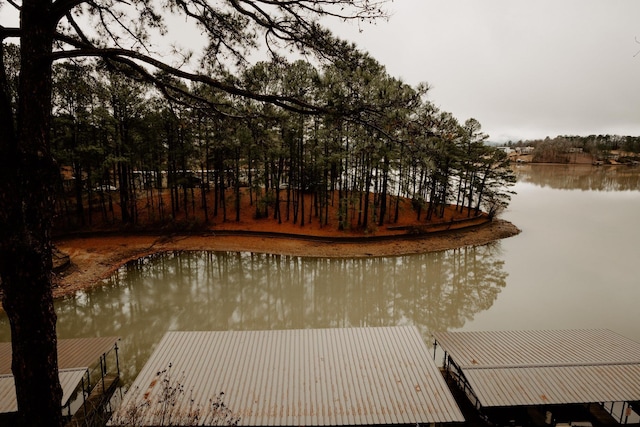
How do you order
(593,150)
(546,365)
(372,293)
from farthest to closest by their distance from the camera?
1. (593,150)
2. (372,293)
3. (546,365)

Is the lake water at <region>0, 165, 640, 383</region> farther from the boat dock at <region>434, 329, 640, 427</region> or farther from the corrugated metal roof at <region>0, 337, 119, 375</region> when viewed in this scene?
the boat dock at <region>434, 329, 640, 427</region>

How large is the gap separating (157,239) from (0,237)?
65.9 feet

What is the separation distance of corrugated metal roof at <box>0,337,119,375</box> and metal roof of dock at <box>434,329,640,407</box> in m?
7.81

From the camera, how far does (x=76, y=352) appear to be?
7.75 metres

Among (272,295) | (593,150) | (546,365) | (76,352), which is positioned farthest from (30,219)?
(593,150)

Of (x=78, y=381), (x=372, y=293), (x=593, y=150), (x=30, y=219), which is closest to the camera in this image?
(x=30, y=219)

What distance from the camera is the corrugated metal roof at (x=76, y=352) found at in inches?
285

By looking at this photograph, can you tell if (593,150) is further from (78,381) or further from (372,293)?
(78,381)

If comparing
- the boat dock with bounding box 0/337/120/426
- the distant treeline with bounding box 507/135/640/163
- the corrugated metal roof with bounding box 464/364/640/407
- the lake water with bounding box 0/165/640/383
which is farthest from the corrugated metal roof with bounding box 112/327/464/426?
the distant treeline with bounding box 507/135/640/163

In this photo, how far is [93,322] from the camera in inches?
470

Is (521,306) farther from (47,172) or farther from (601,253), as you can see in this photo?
(47,172)

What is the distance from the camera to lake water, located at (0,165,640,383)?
11.8 metres

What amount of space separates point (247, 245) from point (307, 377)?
15107 millimetres

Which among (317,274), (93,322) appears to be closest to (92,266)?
(93,322)
